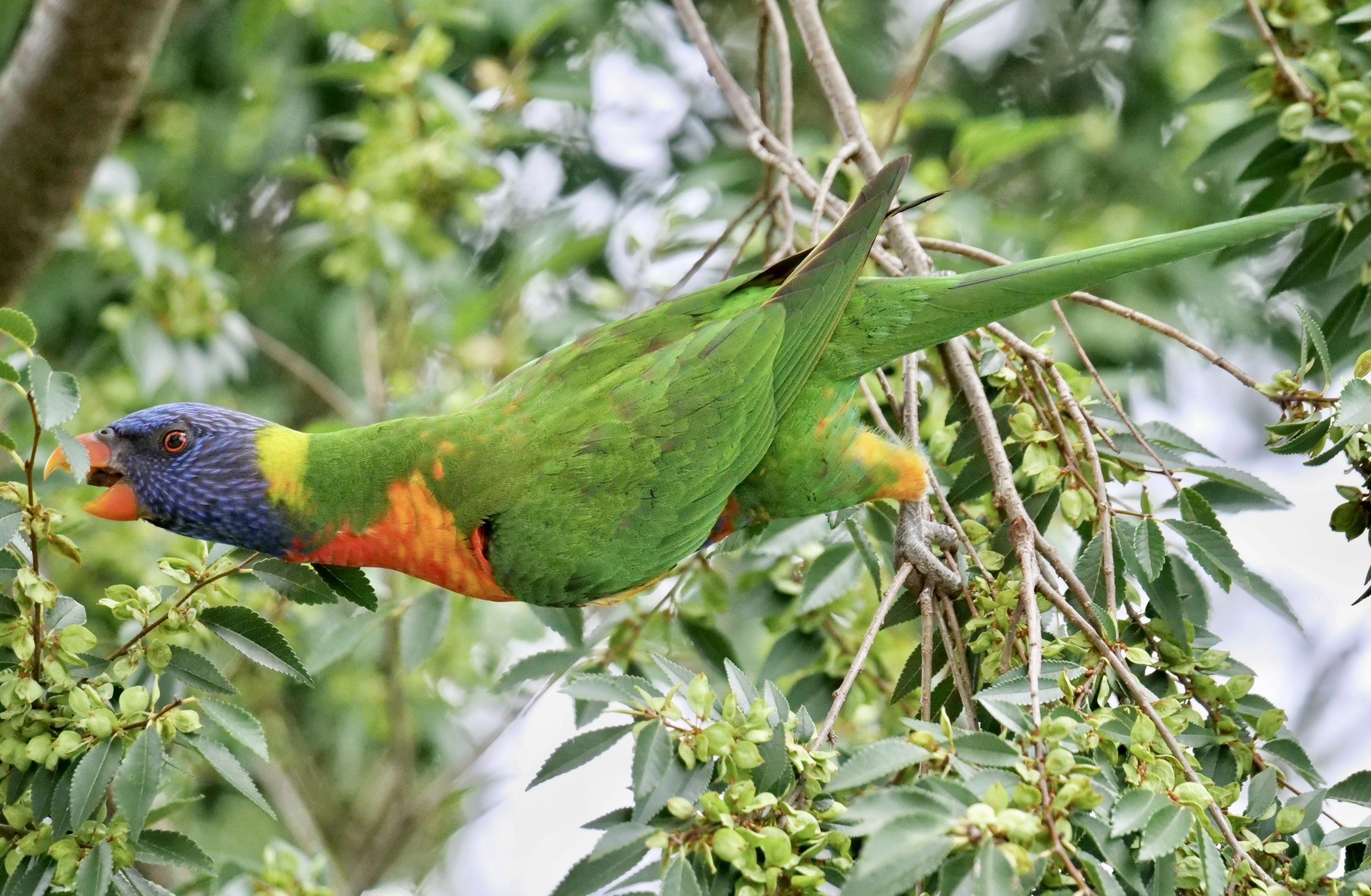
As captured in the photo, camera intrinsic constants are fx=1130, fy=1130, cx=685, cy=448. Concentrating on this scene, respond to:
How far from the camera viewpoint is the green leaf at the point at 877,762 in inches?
45.6

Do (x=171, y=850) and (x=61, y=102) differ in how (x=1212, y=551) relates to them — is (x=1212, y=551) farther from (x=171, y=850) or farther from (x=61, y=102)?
(x=61, y=102)

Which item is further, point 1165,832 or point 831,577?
point 831,577

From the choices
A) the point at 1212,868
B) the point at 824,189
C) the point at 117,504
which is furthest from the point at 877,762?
the point at 117,504

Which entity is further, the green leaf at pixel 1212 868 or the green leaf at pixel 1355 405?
the green leaf at pixel 1355 405

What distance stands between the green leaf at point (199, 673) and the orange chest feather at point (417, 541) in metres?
0.37

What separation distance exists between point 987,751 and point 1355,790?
2.10 feet

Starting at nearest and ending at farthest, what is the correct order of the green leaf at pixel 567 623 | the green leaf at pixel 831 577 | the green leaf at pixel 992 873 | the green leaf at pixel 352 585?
the green leaf at pixel 992 873, the green leaf at pixel 352 585, the green leaf at pixel 831 577, the green leaf at pixel 567 623

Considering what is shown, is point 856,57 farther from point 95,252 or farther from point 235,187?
point 95,252

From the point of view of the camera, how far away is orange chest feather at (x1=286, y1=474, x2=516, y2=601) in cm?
189

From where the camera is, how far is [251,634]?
→ 5.10ft

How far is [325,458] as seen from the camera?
1.92 meters

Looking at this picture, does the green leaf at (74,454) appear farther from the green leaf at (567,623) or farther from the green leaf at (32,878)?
the green leaf at (567,623)

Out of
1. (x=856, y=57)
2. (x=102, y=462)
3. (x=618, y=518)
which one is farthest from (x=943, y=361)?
(x=856, y=57)

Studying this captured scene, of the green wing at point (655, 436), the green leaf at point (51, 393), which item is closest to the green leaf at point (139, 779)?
the green leaf at point (51, 393)
